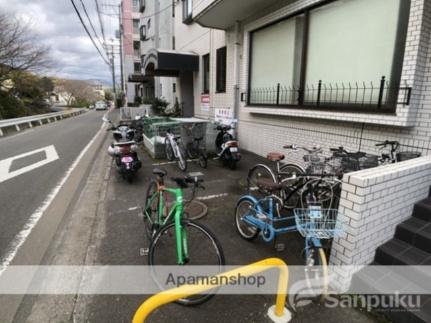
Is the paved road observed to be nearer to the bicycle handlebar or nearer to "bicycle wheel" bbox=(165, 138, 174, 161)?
"bicycle wheel" bbox=(165, 138, 174, 161)

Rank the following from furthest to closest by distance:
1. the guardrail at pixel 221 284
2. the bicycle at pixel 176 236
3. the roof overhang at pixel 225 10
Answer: the roof overhang at pixel 225 10, the bicycle at pixel 176 236, the guardrail at pixel 221 284

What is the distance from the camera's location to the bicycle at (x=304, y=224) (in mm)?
2293

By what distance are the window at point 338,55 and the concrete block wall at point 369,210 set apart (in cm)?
191

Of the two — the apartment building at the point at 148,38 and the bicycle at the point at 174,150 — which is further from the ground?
the apartment building at the point at 148,38

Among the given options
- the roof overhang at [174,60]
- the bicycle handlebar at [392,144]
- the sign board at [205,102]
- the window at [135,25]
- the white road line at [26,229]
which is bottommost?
the white road line at [26,229]

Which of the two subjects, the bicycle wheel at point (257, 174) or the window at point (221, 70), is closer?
the bicycle wheel at point (257, 174)

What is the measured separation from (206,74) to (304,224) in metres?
9.68

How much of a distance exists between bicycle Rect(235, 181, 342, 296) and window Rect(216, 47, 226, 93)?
672 centimetres

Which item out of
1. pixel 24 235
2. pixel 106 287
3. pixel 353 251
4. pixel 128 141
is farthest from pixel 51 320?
pixel 128 141

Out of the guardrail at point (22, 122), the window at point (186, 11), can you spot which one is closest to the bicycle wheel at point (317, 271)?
the window at point (186, 11)

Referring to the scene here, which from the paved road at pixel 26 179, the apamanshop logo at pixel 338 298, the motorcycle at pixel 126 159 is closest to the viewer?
the apamanshop logo at pixel 338 298

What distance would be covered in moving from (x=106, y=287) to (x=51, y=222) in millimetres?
2032

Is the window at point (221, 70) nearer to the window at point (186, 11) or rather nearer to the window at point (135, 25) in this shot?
the window at point (186, 11)

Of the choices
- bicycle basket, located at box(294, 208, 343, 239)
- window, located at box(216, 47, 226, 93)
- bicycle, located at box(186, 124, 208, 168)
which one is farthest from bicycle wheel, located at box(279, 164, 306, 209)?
window, located at box(216, 47, 226, 93)
